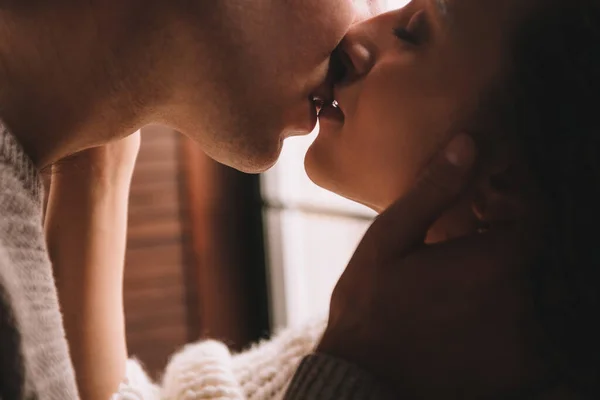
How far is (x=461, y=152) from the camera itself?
69cm

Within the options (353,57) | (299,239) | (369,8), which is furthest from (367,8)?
(299,239)

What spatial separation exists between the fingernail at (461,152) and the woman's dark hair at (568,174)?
0.05 m

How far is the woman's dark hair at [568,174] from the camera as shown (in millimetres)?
634

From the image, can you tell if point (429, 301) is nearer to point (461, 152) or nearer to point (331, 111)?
point (461, 152)

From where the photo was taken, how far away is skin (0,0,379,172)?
70cm

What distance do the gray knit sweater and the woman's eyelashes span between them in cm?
35

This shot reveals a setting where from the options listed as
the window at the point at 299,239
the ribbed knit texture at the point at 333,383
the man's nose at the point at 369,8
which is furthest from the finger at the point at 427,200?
the window at the point at 299,239

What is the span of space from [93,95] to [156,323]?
5.29 ft

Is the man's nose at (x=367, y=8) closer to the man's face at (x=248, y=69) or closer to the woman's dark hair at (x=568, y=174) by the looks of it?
the man's face at (x=248, y=69)

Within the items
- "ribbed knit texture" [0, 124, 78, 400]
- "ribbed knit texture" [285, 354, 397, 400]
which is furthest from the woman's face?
"ribbed knit texture" [0, 124, 78, 400]

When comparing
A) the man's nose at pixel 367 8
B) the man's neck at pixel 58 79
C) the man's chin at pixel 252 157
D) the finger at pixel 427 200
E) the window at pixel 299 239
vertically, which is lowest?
the window at pixel 299 239

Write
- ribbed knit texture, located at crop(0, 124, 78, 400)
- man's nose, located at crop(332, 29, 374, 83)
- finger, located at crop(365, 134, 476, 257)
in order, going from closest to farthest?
ribbed knit texture, located at crop(0, 124, 78, 400), finger, located at crop(365, 134, 476, 257), man's nose, located at crop(332, 29, 374, 83)

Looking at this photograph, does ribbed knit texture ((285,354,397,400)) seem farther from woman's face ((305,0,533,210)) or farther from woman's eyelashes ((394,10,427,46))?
woman's eyelashes ((394,10,427,46))

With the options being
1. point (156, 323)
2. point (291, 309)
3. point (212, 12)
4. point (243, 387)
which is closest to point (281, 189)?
point (291, 309)
